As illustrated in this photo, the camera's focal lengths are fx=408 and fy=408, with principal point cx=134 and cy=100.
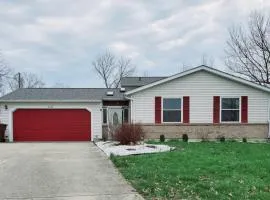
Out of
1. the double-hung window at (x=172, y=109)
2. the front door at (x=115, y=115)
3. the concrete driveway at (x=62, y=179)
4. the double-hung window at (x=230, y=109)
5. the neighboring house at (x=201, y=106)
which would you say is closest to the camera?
the concrete driveway at (x=62, y=179)

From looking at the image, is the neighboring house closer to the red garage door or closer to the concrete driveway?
the red garage door

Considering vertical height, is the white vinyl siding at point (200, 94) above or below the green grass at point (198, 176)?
above

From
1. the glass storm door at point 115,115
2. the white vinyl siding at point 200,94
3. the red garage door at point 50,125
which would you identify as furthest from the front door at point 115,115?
the white vinyl siding at point 200,94

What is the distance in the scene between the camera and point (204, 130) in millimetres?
24016

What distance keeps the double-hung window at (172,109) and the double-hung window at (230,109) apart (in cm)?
257

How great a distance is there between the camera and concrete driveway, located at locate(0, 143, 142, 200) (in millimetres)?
8305

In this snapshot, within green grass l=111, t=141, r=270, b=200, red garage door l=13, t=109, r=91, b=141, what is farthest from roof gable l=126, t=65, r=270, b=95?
green grass l=111, t=141, r=270, b=200

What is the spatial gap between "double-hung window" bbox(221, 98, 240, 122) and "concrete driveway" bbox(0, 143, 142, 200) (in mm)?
11482

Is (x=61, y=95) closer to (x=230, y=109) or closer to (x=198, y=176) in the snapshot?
(x=230, y=109)

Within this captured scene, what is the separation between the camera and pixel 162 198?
773 cm

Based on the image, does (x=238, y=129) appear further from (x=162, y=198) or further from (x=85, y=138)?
(x=162, y=198)

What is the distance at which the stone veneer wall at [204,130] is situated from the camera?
23906 mm

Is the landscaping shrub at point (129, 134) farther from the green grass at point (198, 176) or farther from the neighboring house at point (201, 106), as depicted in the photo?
the green grass at point (198, 176)

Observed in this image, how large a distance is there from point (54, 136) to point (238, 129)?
11545 millimetres
